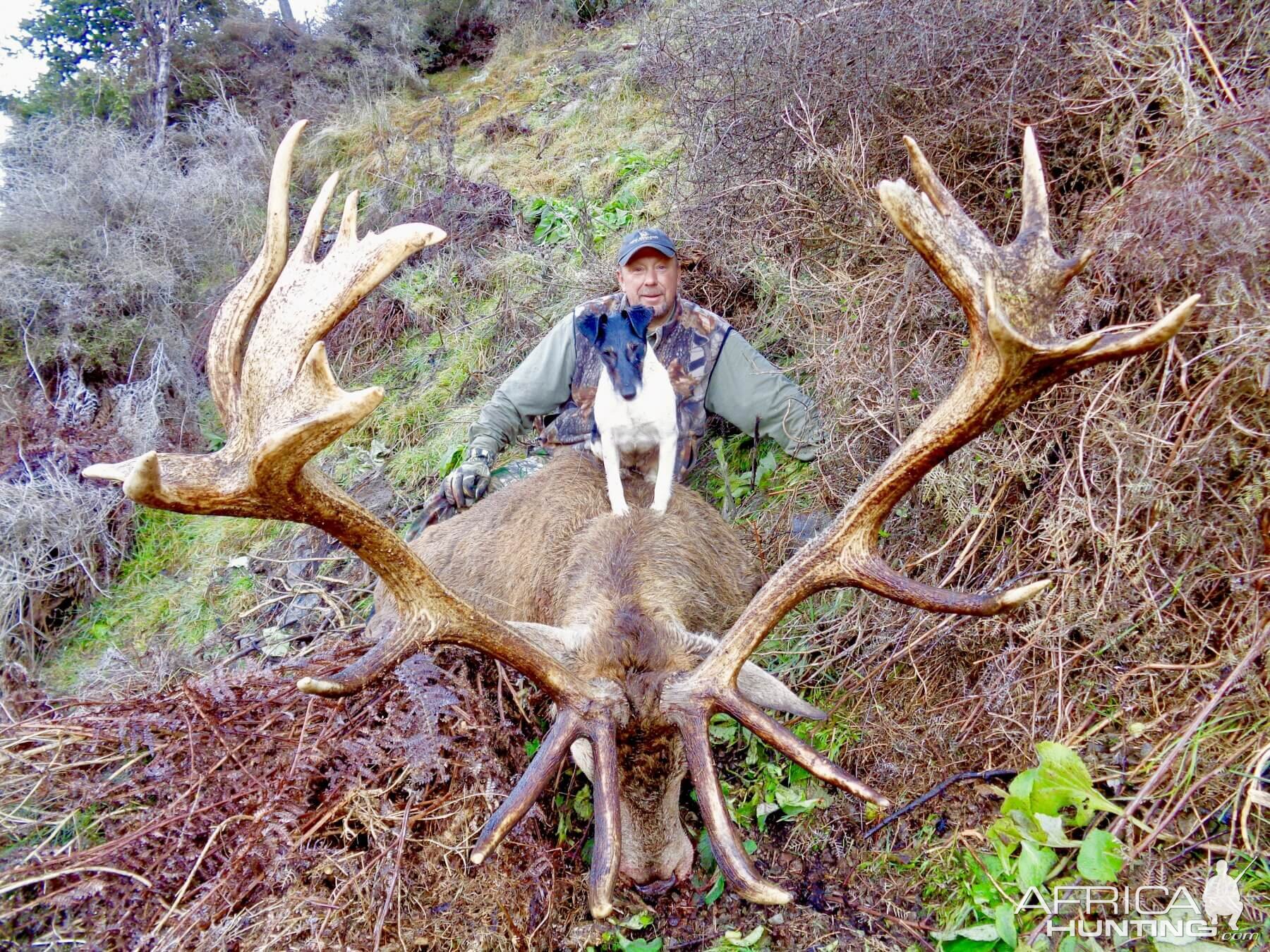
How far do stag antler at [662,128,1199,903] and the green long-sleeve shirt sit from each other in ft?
5.11

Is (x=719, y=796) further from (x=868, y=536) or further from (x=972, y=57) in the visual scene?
(x=972, y=57)

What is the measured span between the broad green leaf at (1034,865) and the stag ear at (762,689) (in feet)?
2.44

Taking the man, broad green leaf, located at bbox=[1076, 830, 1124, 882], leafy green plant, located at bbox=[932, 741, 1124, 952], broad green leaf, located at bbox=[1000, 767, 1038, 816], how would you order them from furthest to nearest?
the man → broad green leaf, located at bbox=[1000, 767, 1038, 816] → leafy green plant, located at bbox=[932, 741, 1124, 952] → broad green leaf, located at bbox=[1076, 830, 1124, 882]

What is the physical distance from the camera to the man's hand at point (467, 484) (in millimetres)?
5223

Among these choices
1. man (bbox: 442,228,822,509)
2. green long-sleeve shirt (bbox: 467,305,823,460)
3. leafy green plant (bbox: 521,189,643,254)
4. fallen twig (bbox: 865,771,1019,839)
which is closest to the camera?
fallen twig (bbox: 865,771,1019,839)

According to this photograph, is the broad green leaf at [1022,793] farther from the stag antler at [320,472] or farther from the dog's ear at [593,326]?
the dog's ear at [593,326]

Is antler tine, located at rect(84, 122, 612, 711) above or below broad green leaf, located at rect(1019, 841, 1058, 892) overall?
above

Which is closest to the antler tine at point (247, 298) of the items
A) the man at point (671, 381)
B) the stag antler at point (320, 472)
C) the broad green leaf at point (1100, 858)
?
the stag antler at point (320, 472)

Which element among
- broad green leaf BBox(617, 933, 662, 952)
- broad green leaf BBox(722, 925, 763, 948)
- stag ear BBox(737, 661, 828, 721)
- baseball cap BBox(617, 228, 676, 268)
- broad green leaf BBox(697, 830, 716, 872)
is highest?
baseball cap BBox(617, 228, 676, 268)

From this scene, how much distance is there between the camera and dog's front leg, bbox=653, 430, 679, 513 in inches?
155

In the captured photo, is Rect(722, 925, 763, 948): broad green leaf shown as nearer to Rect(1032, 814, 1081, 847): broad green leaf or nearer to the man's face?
Rect(1032, 814, 1081, 847): broad green leaf

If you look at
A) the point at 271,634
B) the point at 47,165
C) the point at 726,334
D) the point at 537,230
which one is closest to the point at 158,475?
the point at 271,634

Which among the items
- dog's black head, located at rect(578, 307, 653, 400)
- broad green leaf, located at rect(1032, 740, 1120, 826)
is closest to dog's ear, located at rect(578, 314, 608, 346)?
dog's black head, located at rect(578, 307, 653, 400)

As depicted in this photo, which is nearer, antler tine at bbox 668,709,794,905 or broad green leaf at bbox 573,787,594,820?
antler tine at bbox 668,709,794,905
